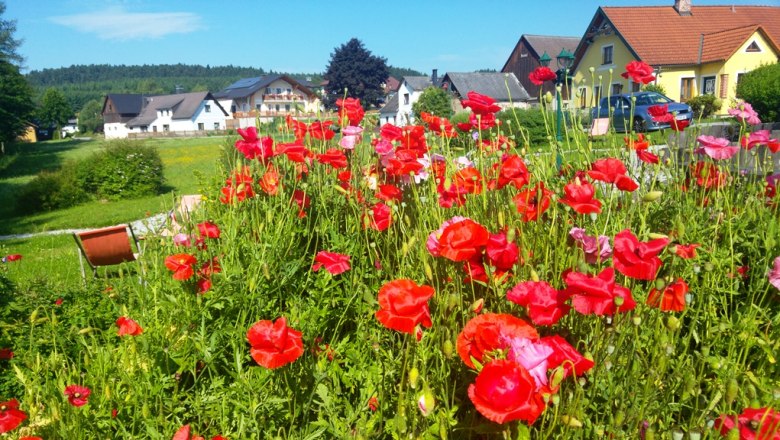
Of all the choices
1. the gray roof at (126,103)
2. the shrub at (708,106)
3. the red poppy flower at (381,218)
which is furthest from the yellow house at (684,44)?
the gray roof at (126,103)

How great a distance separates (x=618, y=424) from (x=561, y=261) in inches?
28.3

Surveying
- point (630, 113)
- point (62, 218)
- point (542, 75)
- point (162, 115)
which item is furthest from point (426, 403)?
point (162, 115)

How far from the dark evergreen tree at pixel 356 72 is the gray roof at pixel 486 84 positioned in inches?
966

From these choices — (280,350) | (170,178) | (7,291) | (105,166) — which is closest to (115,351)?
(280,350)

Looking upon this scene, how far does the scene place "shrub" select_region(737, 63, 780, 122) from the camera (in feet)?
58.7

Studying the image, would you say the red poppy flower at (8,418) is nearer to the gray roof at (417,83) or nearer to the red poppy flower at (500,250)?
the red poppy flower at (500,250)

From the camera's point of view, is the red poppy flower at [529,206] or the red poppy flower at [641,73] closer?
the red poppy flower at [529,206]

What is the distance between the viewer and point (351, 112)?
3.09 meters

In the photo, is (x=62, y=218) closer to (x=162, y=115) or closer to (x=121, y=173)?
(x=121, y=173)

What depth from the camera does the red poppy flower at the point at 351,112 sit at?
3.10 metres

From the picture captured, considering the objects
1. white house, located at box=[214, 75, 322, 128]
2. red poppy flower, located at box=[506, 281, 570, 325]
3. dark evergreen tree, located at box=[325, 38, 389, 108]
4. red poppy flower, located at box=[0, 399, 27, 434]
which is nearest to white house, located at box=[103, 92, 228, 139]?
white house, located at box=[214, 75, 322, 128]

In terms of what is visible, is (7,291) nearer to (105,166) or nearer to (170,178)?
(105,166)

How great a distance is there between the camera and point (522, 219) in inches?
76.9

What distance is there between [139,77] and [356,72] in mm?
116077
